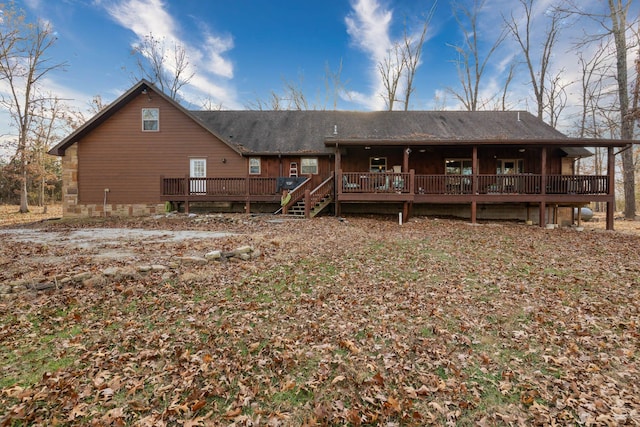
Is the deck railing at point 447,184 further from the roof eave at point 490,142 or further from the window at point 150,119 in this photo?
the window at point 150,119

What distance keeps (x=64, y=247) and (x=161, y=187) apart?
841 cm

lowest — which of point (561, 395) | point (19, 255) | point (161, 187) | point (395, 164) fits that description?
point (561, 395)

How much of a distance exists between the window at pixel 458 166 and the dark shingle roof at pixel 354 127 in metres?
1.35

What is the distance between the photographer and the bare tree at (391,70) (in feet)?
93.6

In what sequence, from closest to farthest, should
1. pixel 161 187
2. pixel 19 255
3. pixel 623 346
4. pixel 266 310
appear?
pixel 623 346 → pixel 266 310 → pixel 19 255 → pixel 161 187

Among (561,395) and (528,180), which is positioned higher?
(528,180)

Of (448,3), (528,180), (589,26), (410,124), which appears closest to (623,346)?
(528,180)

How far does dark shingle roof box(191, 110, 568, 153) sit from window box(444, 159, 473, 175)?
135 cm

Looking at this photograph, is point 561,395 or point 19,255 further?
point 19,255

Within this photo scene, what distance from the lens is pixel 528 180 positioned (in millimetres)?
14773

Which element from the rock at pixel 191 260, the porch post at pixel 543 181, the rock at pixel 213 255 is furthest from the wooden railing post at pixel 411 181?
the rock at pixel 191 260

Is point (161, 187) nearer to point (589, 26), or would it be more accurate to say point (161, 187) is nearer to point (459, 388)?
point (459, 388)

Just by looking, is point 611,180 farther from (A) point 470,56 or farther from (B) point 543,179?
(A) point 470,56

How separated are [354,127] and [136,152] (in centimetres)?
1314
